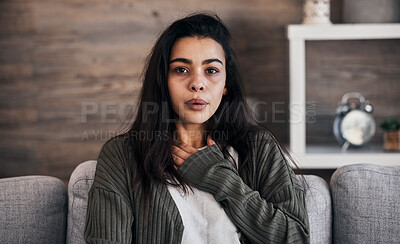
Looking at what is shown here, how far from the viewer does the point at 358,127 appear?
2119 mm

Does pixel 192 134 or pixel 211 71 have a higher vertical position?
A: pixel 211 71

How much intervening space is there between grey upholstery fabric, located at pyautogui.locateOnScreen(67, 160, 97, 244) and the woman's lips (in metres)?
0.39

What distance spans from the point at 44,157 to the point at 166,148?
3.72 ft

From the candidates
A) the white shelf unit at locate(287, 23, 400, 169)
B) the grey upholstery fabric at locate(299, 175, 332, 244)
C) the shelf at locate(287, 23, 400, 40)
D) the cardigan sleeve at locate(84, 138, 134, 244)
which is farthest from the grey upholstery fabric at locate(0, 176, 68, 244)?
the shelf at locate(287, 23, 400, 40)

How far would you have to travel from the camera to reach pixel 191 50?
145cm

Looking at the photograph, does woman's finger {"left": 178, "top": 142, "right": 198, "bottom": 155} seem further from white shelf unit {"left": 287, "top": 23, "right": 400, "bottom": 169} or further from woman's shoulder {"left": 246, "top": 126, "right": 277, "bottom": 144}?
white shelf unit {"left": 287, "top": 23, "right": 400, "bottom": 169}

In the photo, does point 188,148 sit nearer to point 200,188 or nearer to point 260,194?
point 200,188

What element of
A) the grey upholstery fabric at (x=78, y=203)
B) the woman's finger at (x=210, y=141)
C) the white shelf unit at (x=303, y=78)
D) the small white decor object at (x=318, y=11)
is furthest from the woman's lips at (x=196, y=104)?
the small white decor object at (x=318, y=11)

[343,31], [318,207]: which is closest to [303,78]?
[343,31]

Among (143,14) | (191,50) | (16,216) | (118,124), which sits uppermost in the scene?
(143,14)

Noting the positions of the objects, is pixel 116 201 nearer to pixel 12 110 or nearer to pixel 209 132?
pixel 209 132

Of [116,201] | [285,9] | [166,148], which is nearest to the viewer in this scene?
[116,201]

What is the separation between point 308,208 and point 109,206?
600 millimetres

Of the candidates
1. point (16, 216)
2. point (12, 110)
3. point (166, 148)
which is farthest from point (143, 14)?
point (16, 216)
